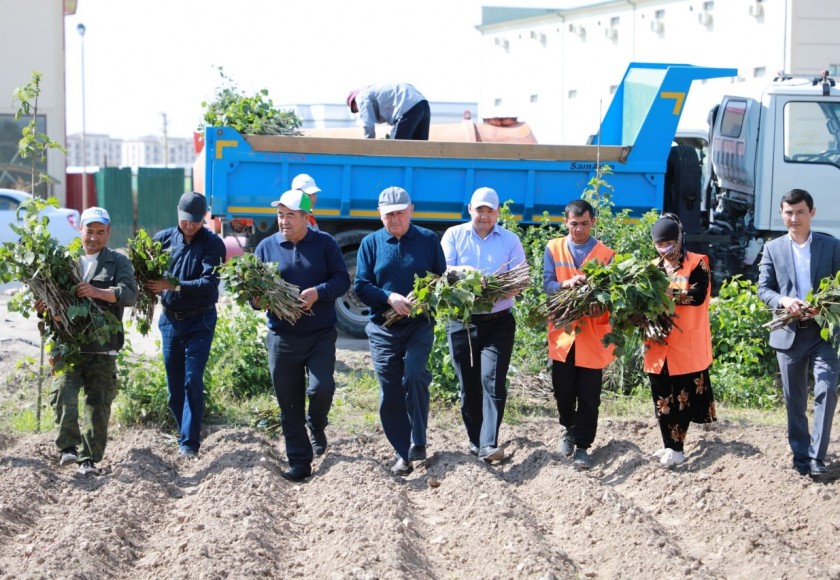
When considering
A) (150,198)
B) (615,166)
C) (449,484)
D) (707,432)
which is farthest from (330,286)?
(150,198)

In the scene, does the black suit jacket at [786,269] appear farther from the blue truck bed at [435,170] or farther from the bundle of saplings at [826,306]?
the blue truck bed at [435,170]

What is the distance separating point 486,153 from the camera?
11.3 m

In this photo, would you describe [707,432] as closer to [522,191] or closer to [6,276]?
[522,191]

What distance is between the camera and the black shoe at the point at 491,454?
23.4ft

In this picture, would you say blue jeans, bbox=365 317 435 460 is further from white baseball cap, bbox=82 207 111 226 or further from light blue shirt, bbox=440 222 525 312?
white baseball cap, bbox=82 207 111 226

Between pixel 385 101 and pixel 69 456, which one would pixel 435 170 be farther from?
pixel 69 456

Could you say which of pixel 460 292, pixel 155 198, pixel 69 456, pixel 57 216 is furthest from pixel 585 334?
pixel 155 198

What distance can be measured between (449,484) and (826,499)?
216 cm

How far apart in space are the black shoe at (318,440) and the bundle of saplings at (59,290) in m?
1.46

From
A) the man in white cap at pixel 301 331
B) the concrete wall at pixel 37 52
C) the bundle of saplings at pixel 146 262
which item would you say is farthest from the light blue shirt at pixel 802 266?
the concrete wall at pixel 37 52

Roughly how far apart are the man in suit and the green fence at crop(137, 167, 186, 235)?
22.6 metres

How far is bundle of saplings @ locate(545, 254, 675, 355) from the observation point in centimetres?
662

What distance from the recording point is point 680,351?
6.95m

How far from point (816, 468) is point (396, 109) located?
6388mm
